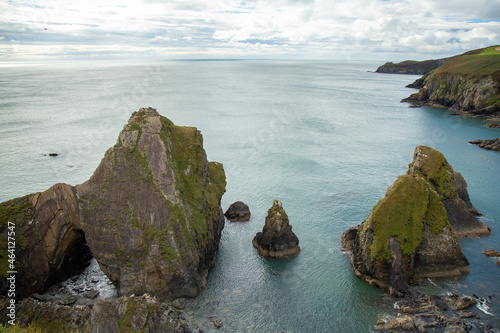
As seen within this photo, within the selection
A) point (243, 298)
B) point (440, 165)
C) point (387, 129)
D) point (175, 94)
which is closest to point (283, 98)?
point (175, 94)

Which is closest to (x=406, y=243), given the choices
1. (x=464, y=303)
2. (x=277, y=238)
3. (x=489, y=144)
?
(x=464, y=303)

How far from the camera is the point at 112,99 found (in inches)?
5443

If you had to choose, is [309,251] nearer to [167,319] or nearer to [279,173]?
[167,319]

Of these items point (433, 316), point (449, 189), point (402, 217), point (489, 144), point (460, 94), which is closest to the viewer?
point (433, 316)

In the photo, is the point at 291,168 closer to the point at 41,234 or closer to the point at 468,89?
the point at 41,234

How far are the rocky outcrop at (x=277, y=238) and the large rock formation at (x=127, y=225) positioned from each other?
663cm

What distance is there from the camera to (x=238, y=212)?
4578 centimetres

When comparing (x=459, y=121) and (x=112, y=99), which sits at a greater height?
(x=459, y=121)

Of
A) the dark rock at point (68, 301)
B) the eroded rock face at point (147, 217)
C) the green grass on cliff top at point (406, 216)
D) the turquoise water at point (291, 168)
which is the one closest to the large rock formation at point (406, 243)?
the green grass on cliff top at point (406, 216)

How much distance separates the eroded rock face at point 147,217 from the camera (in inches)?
1186

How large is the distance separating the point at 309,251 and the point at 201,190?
45.8ft

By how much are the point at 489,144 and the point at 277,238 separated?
6698cm

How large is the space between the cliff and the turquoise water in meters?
8.26

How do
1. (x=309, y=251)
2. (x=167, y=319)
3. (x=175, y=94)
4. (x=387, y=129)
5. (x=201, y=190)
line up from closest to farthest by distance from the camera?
(x=167, y=319)
(x=201, y=190)
(x=309, y=251)
(x=387, y=129)
(x=175, y=94)
